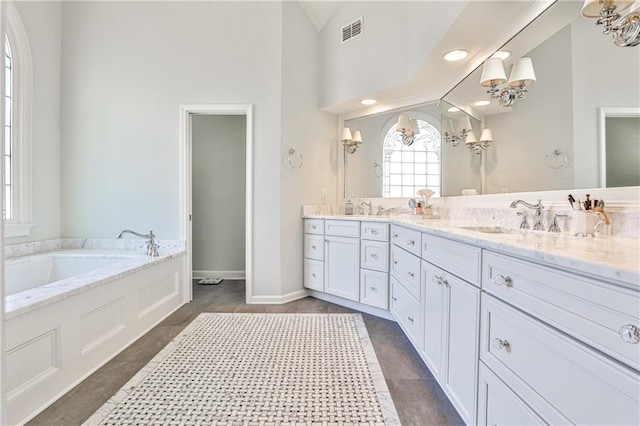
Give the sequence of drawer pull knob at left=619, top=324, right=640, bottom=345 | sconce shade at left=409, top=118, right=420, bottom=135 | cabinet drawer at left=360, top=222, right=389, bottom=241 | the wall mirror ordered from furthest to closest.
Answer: sconce shade at left=409, top=118, right=420, bottom=135
cabinet drawer at left=360, top=222, right=389, bottom=241
the wall mirror
drawer pull knob at left=619, top=324, right=640, bottom=345

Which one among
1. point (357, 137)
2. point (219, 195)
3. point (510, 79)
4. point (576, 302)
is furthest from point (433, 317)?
point (219, 195)

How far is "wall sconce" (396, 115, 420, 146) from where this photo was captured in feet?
10.2

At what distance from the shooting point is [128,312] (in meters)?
2.27

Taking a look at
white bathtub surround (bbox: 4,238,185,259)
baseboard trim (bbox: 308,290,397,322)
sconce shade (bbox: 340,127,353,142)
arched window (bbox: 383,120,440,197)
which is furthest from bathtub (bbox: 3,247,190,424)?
arched window (bbox: 383,120,440,197)

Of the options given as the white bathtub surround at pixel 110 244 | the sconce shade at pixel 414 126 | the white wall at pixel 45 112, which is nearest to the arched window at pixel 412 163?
the sconce shade at pixel 414 126

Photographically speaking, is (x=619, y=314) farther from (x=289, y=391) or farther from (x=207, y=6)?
(x=207, y=6)

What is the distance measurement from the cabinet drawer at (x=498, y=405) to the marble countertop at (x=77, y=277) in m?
2.05

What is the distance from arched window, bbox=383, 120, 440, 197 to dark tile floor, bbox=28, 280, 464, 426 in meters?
1.37

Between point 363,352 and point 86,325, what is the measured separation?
1.77 metres

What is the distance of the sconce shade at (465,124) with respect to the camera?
242 centimetres

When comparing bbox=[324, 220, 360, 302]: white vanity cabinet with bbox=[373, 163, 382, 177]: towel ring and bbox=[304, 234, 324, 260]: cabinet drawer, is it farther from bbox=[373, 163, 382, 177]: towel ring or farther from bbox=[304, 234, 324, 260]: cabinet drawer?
bbox=[373, 163, 382, 177]: towel ring

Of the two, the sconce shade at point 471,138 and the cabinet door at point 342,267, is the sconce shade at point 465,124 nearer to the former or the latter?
the sconce shade at point 471,138

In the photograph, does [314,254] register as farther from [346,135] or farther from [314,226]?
[346,135]

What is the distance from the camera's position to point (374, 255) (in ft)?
8.95
